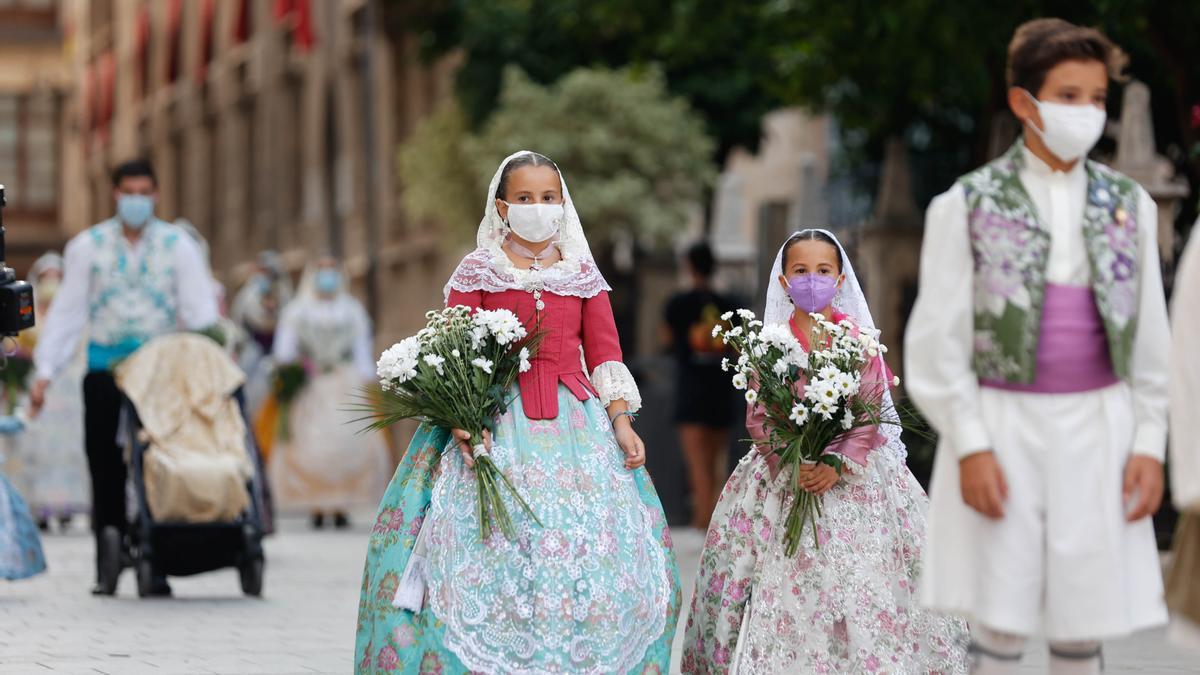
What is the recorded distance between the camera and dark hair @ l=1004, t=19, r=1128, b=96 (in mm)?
6121

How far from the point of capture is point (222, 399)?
40.6 feet

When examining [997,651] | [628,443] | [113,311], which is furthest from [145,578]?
[997,651]

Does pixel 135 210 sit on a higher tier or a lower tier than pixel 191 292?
higher

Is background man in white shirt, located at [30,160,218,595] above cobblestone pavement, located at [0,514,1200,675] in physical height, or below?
above

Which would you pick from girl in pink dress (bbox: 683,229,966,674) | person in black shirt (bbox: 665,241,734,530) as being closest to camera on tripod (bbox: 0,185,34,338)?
girl in pink dress (bbox: 683,229,966,674)

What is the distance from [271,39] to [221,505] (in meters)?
35.5

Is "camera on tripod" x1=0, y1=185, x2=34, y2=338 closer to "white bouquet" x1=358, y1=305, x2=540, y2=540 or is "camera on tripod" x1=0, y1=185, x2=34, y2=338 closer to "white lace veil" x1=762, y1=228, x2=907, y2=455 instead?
"white bouquet" x1=358, y1=305, x2=540, y2=540

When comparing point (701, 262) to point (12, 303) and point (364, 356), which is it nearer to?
point (364, 356)

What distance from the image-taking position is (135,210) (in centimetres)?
1256

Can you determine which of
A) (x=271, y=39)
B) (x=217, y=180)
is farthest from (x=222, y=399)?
(x=217, y=180)

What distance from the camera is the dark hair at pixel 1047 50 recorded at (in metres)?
6.12

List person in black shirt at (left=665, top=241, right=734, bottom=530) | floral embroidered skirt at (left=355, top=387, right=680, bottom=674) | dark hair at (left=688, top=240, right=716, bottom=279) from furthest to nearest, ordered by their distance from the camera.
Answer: dark hair at (left=688, top=240, right=716, bottom=279)
person in black shirt at (left=665, top=241, right=734, bottom=530)
floral embroidered skirt at (left=355, top=387, right=680, bottom=674)

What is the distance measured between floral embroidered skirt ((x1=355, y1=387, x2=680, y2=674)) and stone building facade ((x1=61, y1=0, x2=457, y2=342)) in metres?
23.1

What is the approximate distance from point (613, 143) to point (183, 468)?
14300 millimetres
